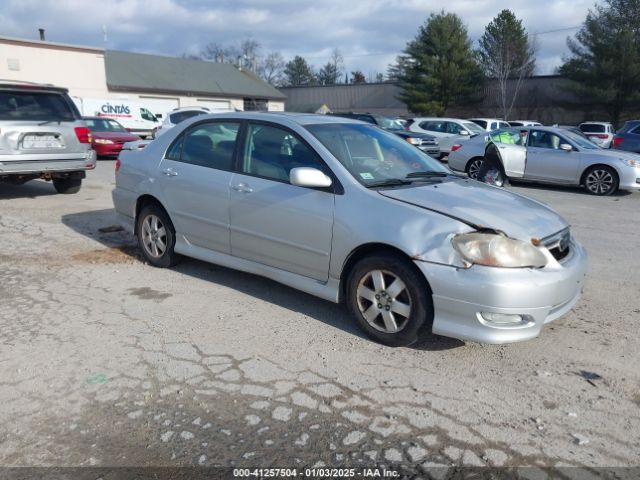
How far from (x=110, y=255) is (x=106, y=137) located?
13014 millimetres

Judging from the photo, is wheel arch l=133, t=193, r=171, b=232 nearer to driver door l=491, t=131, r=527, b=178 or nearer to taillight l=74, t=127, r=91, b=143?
taillight l=74, t=127, r=91, b=143

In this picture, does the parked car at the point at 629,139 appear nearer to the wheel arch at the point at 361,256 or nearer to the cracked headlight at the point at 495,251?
the cracked headlight at the point at 495,251

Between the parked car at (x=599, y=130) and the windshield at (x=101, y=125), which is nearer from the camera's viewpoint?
the windshield at (x=101, y=125)

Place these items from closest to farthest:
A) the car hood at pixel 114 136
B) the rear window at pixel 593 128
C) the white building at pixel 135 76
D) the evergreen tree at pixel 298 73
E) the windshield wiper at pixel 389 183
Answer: the windshield wiper at pixel 389 183 → the car hood at pixel 114 136 → the rear window at pixel 593 128 → the white building at pixel 135 76 → the evergreen tree at pixel 298 73

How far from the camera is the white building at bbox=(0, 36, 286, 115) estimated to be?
3350 cm

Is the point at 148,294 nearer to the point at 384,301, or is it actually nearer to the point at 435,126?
the point at 384,301

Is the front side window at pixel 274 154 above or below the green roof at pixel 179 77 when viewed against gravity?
below

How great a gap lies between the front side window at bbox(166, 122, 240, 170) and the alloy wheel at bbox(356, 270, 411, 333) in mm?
1783

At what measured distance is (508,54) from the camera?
4294 cm

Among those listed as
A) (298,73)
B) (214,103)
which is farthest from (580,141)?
(298,73)

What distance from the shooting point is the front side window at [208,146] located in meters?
5.03

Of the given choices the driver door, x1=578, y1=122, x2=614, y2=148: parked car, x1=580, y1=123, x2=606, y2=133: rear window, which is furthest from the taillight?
x1=580, y1=123, x2=606, y2=133: rear window

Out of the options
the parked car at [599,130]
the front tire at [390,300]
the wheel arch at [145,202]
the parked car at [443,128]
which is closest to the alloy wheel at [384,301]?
the front tire at [390,300]

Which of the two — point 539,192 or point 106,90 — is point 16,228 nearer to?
point 539,192
